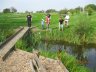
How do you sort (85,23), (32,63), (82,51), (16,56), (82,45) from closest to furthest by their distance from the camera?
(32,63)
(16,56)
(82,51)
(82,45)
(85,23)

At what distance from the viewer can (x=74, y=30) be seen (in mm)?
41938

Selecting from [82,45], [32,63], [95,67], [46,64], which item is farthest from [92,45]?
[32,63]

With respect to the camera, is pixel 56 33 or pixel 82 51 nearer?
pixel 82 51

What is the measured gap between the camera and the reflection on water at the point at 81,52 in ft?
97.0

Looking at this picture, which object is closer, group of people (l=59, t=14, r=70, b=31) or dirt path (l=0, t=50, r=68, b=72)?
dirt path (l=0, t=50, r=68, b=72)

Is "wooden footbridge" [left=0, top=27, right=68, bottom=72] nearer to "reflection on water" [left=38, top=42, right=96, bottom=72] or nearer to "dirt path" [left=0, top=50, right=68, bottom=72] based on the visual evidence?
"dirt path" [left=0, top=50, right=68, bottom=72]

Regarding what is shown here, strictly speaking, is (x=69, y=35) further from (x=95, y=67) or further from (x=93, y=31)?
(x=95, y=67)

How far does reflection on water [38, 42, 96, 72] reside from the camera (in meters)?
29.6

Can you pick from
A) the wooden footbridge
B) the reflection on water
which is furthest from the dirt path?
the reflection on water

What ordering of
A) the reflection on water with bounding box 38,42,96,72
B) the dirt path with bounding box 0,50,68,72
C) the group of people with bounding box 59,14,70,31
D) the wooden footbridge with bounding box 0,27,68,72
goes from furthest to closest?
the group of people with bounding box 59,14,70,31 → the reflection on water with bounding box 38,42,96,72 → the wooden footbridge with bounding box 0,27,68,72 → the dirt path with bounding box 0,50,68,72

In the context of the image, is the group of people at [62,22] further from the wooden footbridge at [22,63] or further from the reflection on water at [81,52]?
the wooden footbridge at [22,63]

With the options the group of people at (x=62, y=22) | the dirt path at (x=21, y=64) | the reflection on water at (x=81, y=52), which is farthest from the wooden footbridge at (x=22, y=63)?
the group of people at (x=62, y=22)

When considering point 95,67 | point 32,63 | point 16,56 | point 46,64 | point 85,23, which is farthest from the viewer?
point 85,23

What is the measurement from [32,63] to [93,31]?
1078 inches
